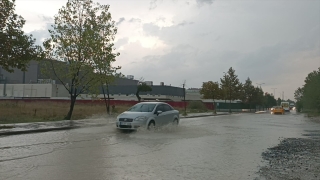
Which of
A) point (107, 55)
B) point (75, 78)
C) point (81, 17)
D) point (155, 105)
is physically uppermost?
point (81, 17)

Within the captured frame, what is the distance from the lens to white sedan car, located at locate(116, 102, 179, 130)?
17438mm

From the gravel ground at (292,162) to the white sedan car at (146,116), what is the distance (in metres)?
6.58

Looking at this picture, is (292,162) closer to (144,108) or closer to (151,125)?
(151,125)

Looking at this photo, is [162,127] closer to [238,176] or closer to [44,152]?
[44,152]

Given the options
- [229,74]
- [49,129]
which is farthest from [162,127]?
[229,74]

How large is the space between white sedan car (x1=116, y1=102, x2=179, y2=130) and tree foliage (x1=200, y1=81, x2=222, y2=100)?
58815 mm

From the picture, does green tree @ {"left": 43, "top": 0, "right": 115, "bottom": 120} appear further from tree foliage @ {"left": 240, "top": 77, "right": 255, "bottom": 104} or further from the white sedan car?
tree foliage @ {"left": 240, "top": 77, "right": 255, "bottom": 104}

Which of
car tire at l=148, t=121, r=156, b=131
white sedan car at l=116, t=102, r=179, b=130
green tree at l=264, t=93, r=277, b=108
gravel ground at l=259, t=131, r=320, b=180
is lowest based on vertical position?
gravel ground at l=259, t=131, r=320, b=180

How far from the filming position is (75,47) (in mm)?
28344

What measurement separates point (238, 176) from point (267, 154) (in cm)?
387

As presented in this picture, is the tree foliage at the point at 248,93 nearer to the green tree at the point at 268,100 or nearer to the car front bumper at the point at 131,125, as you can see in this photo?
the green tree at the point at 268,100

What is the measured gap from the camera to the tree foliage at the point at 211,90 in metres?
78.7

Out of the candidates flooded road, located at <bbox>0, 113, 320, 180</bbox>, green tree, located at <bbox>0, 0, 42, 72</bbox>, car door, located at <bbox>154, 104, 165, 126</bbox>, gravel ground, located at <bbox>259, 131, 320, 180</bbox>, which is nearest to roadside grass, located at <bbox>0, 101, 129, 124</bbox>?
green tree, located at <bbox>0, 0, 42, 72</bbox>

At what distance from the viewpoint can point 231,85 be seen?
8081 cm
